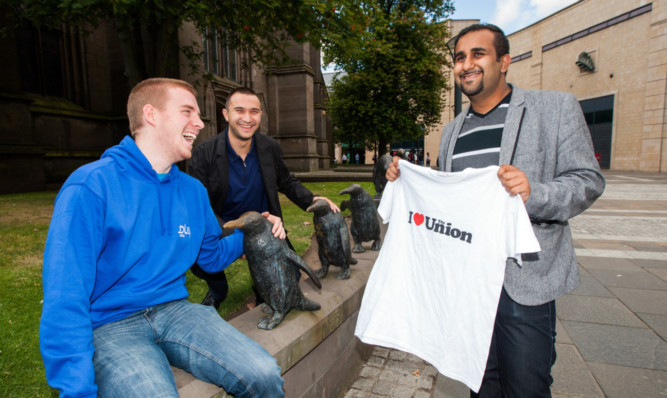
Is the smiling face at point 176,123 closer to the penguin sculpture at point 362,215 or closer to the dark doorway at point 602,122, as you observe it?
the penguin sculpture at point 362,215

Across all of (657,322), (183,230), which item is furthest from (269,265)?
Result: (657,322)

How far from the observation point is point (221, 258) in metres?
2.40

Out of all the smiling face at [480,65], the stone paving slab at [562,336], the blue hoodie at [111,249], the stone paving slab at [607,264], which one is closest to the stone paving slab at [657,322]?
the stone paving slab at [562,336]

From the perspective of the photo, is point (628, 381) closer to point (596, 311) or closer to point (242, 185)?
point (596, 311)

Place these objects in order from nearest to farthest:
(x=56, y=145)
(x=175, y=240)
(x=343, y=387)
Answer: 1. (x=175, y=240)
2. (x=343, y=387)
3. (x=56, y=145)

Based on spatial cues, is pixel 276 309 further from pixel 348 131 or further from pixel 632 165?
pixel 632 165

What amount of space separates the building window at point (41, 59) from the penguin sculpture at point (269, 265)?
565 inches

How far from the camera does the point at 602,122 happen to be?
92.8 feet

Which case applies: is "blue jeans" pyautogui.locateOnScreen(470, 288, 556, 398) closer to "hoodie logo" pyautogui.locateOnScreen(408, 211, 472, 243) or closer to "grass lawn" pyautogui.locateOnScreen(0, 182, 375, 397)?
"hoodie logo" pyautogui.locateOnScreen(408, 211, 472, 243)

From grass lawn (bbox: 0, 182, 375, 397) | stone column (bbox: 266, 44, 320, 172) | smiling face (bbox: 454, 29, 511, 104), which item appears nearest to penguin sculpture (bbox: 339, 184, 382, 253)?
grass lawn (bbox: 0, 182, 375, 397)

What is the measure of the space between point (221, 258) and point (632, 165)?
33305 mm

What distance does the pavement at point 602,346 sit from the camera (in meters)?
2.83

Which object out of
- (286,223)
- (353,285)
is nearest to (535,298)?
(353,285)

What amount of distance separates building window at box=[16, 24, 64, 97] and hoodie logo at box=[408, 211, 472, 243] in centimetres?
1508
